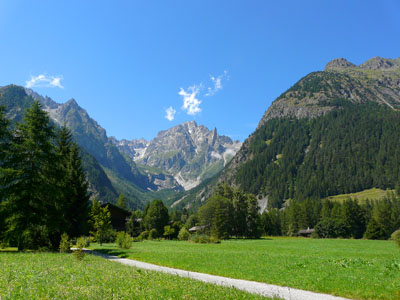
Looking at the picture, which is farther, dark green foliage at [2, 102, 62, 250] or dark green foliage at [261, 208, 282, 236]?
dark green foliage at [261, 208, 282, 236]

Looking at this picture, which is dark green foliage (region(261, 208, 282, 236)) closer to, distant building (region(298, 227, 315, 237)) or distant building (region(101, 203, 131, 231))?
distant building (region(298, 227, 315, 237))

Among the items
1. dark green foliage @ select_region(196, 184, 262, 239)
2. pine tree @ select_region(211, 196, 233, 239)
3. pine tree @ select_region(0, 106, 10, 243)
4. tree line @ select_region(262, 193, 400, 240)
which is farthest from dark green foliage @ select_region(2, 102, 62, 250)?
tree line @ select_region(262, 193, 400, 240)

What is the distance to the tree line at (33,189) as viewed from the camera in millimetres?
28000

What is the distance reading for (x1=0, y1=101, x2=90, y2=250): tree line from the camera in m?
28.0

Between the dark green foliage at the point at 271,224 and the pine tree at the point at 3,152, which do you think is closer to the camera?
the pine tree at the point at 3,152

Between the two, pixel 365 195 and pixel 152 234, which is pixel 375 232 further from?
Result: pixel 365 195

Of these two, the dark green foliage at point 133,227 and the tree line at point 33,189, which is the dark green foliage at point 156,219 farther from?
the tree line at point 33,189

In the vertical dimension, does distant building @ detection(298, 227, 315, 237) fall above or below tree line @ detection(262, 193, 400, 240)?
below

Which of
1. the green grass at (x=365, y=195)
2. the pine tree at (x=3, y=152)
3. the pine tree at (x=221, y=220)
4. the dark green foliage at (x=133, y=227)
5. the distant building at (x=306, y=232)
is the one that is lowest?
the distant building at (x=306, y=232)

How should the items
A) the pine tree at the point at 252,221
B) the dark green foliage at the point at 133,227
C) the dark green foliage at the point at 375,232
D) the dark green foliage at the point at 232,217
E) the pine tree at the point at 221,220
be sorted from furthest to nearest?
the dark green foliage at the point at 133,227
the dark green foliage at the point at 375,232
the pine tree at the point at 252,221
the dark green foliage at the point at 232,217
the pine tree at the point at 221,220

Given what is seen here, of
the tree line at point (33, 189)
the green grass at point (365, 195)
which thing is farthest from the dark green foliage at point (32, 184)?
the green grass at point (365, 195)

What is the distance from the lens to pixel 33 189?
95.5ft

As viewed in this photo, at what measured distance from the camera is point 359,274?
609 inches

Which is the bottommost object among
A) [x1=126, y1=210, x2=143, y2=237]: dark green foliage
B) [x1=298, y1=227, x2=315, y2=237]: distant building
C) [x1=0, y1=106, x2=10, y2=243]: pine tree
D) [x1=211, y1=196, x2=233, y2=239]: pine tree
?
[x1=298, y1=227, x2=315, y2=237]: distant building
